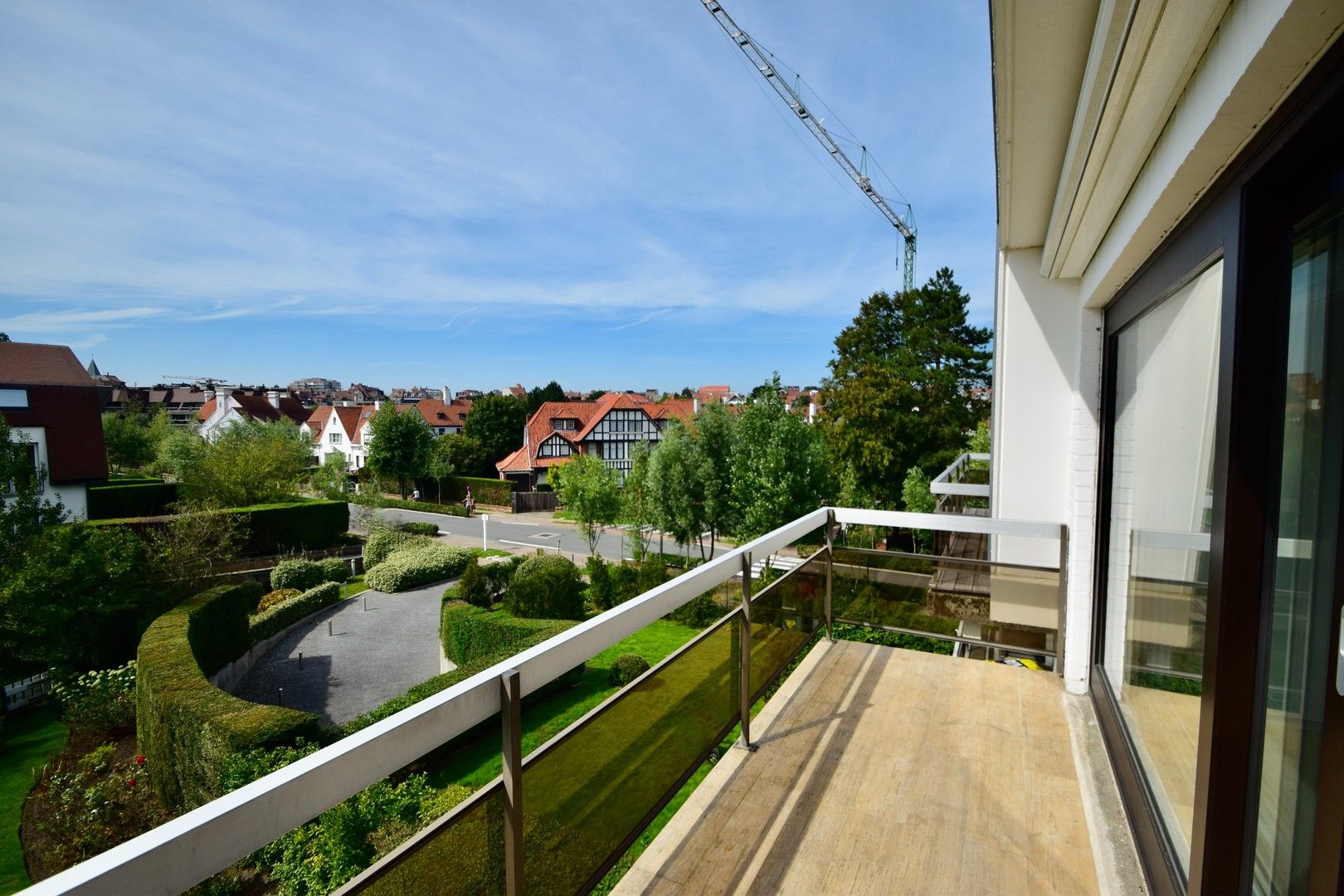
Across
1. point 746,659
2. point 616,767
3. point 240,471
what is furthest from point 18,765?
point 240,471

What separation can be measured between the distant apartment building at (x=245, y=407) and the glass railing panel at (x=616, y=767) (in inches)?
2282

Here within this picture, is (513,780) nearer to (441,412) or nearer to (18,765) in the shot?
(18,765)

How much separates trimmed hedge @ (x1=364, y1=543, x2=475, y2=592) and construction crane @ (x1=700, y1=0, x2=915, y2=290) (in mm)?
38998

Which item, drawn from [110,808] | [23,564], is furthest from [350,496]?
[110,808]

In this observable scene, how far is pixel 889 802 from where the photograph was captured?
8.32ft

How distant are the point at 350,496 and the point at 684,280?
33.8 metres

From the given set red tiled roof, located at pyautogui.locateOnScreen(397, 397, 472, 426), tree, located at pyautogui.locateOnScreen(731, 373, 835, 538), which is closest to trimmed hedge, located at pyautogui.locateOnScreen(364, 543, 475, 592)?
tree, located at pyautogui.locateOnScreen(731, 373, 835, 538)

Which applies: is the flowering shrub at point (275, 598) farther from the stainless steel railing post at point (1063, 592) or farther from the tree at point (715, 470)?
the stainless steel railing post at point (1063, 592)

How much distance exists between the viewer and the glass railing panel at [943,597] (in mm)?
3951

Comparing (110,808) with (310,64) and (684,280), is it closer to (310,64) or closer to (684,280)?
(310,64)

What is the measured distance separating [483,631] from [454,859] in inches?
456

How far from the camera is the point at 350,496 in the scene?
3100 centimetres

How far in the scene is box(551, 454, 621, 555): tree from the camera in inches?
865

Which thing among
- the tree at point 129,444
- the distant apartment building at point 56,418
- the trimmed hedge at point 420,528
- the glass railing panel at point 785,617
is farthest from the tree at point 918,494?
the tree at point 129,444
